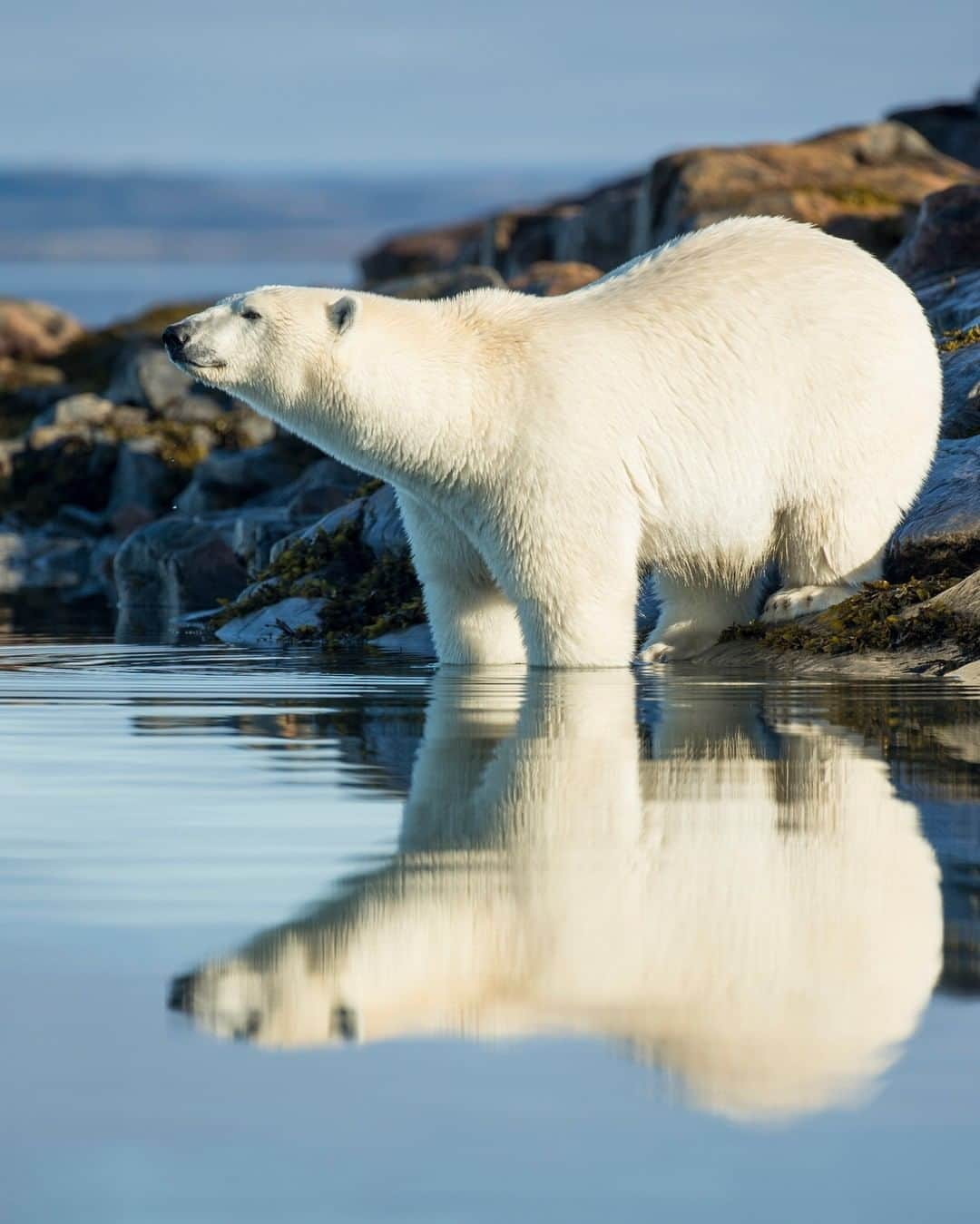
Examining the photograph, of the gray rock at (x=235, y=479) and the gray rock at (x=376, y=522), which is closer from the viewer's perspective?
the gray rock at (x=376, y=522)

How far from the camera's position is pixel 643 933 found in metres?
3.63

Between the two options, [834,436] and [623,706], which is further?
[834,436]

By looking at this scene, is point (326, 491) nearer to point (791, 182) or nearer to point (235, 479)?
point (235, 479)

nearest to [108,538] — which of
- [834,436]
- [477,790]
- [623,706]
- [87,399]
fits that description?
[87,399]

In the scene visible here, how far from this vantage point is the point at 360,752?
6.16 metres

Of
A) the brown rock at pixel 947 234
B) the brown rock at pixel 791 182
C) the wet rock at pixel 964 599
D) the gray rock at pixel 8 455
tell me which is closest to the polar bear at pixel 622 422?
the wet rock at pixel 964 599

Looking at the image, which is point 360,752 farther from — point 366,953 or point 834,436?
point 834,436

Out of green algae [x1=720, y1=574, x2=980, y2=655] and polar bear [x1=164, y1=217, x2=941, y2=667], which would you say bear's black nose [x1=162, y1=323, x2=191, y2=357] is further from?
green algae [x1=720, y1=574, x2=980, y2=655]

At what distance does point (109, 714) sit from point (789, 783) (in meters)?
2.95

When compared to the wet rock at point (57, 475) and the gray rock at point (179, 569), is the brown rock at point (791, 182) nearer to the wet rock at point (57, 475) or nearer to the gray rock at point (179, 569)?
the wet rock at point (57, 475)

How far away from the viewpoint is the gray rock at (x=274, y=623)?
464 inches

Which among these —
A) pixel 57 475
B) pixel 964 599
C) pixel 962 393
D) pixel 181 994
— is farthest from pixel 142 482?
pixel 181 994

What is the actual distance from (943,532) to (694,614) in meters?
1.27

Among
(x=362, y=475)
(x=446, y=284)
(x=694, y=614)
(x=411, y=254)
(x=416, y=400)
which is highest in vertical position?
(x=411, y=254)
